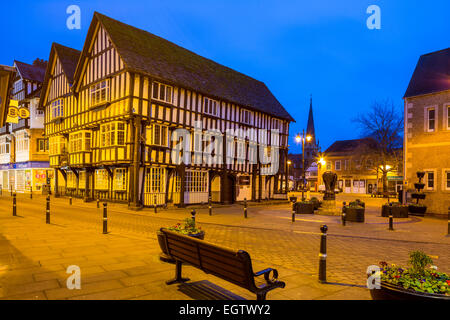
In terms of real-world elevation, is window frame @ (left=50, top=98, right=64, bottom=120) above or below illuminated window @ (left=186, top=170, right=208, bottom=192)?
above

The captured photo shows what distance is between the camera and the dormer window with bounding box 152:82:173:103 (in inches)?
842

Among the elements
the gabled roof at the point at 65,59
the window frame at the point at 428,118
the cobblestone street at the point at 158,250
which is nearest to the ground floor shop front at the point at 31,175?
the gabled roof at the point at 65,59

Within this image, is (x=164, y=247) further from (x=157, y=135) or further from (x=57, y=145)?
(x=57, y=145)

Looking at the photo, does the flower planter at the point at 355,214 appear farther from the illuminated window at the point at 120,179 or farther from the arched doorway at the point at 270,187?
the arched doorway at the point at 270,187

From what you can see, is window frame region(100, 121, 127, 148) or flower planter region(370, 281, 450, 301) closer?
flower planter region(370, 281, 450, 301)

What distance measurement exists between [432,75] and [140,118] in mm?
19696

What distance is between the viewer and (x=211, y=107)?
25.5 metres

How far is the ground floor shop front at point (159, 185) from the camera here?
21562mm

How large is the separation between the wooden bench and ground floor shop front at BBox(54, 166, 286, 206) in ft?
40.7

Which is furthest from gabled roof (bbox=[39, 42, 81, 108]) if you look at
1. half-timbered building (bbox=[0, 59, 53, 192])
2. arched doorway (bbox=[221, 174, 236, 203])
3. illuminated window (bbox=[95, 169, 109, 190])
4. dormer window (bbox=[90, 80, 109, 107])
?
arched doorway (bbox=[221, 174, 236, 203])

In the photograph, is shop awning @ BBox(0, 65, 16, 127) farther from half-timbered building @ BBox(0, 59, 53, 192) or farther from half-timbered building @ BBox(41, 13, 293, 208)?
half-timbered building @ BBox(0, 59, 53, 192)

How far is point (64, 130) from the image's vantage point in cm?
2680
